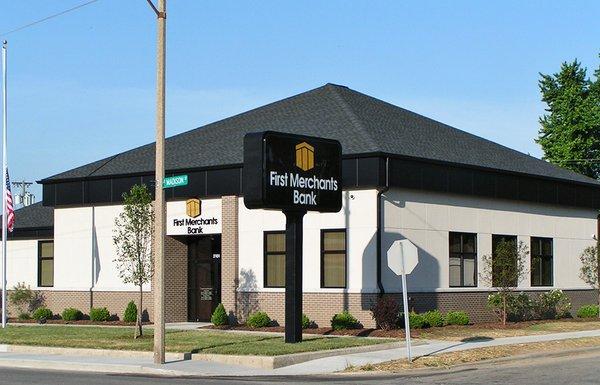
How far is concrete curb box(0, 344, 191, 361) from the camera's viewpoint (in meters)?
25.9

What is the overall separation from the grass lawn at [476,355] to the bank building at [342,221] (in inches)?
237

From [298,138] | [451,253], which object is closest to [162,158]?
[298,138]

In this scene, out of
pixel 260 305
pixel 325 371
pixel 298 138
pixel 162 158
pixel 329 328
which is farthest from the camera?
pixel 260 305

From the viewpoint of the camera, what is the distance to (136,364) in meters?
24.6

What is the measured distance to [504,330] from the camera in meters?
32.5

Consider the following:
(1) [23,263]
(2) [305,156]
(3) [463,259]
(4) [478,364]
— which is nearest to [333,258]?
(3) [463,259]

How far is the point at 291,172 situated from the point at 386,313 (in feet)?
20.4

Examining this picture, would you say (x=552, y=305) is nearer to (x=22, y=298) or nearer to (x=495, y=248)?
(x=495, y=248)

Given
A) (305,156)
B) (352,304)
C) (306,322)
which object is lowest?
(306,322)

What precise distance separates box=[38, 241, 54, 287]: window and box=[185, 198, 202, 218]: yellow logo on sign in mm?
9174

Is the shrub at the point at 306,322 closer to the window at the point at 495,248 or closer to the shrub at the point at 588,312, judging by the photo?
the window at the point at 495,248

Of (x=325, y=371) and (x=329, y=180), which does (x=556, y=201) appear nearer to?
(x=329, y=180)

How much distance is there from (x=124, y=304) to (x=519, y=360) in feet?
58.4

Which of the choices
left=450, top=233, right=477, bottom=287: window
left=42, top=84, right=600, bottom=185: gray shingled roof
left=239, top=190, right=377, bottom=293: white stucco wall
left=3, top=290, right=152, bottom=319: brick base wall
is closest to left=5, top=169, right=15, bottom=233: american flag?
A: left=42, top=84, right=600, bottom=185: gray shingled roof
